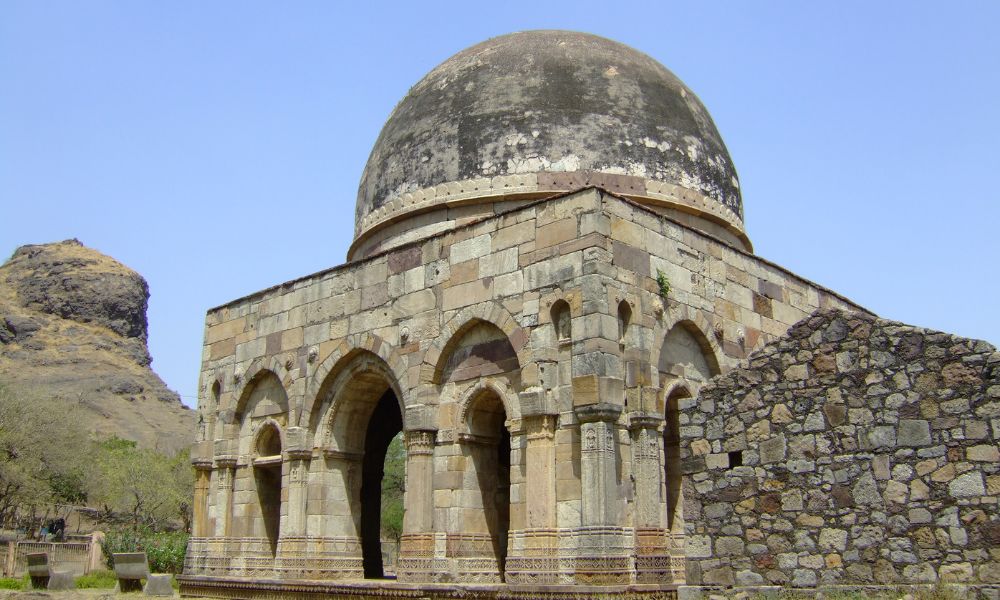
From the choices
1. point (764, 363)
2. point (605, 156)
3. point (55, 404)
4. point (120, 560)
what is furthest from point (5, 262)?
point (764, 363)

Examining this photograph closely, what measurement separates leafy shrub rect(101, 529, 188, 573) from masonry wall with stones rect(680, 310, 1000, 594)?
1503 centimetres

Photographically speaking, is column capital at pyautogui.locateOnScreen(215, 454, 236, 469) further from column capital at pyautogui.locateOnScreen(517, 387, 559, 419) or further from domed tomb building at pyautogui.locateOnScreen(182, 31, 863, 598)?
column capital at pyautogui.locateOnScreen(517, 387, 559, 419)

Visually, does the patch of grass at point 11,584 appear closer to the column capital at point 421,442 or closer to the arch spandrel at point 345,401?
the arch spandrel at point 345,401

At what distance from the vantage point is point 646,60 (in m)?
15.0

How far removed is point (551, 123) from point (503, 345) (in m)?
3.82

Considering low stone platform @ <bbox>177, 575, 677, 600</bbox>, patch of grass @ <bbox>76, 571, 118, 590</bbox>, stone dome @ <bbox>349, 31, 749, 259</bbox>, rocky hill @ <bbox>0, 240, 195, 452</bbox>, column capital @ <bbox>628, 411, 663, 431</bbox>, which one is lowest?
patch of grass @ <bbox>76, 571, 118, 590</bbox>

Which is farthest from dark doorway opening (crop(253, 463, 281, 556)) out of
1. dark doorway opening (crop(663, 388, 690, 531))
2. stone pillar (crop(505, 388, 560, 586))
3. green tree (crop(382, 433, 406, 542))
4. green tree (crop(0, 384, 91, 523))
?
green tree (crop(0, 384, 91, 523))

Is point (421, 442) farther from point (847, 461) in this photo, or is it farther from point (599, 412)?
point (847, 461)

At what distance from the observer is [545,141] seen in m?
13.1

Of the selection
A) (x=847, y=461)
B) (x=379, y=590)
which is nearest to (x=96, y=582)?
(x=379, y=590)

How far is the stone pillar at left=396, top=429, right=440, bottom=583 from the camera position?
10984 millimetres

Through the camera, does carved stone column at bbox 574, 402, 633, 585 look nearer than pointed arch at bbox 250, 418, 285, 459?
Yes

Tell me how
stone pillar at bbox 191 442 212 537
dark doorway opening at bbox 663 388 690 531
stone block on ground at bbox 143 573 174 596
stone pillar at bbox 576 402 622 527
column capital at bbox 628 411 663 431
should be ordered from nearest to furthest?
stone pillar at bbox 576 402 622 527 → column capital at bbox 628 411 663 431 → dark doorway opening at bbox 663 388 690 531 → stone pillar at bbox 191 442 212 537 → stone block on ground at bbox 143 573 174 596

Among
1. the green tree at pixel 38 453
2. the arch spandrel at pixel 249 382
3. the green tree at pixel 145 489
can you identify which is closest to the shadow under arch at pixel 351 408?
the arch spandrel at pixel 249 382
